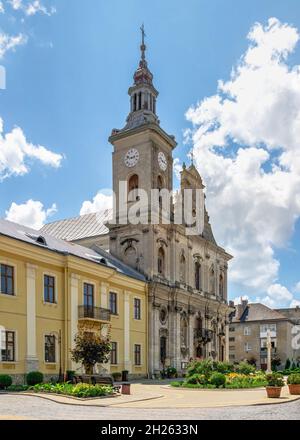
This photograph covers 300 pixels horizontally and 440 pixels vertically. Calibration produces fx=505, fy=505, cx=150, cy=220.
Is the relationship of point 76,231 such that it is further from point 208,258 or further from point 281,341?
point 281,341

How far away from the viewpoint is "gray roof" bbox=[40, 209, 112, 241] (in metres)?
54.0

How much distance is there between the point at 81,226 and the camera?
56656mm

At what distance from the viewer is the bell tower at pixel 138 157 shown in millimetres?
46438

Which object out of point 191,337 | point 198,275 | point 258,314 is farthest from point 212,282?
point 258,314

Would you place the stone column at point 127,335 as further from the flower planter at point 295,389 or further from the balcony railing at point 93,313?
the flower planter at point 295,389

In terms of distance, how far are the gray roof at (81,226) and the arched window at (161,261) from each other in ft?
24.4

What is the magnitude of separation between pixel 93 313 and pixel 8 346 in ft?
24.6

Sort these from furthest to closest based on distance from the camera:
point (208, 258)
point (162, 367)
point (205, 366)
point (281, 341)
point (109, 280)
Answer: point (281, 341) < point (208, 258) < point (162, 367) < point (109, 280) < point (205, 366)

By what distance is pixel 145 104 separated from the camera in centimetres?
5153

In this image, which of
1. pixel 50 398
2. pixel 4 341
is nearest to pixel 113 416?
pixel 50 398

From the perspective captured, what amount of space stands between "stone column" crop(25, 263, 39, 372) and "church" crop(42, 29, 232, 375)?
1510 centimetres

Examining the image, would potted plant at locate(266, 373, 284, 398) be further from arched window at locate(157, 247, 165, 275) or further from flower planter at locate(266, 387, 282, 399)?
arched window at locate(157, 247, 165, 275)

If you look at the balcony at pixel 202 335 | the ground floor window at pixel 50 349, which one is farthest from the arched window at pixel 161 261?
the ground floor window at pixel 50 349

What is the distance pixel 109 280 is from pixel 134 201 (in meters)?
11.5
